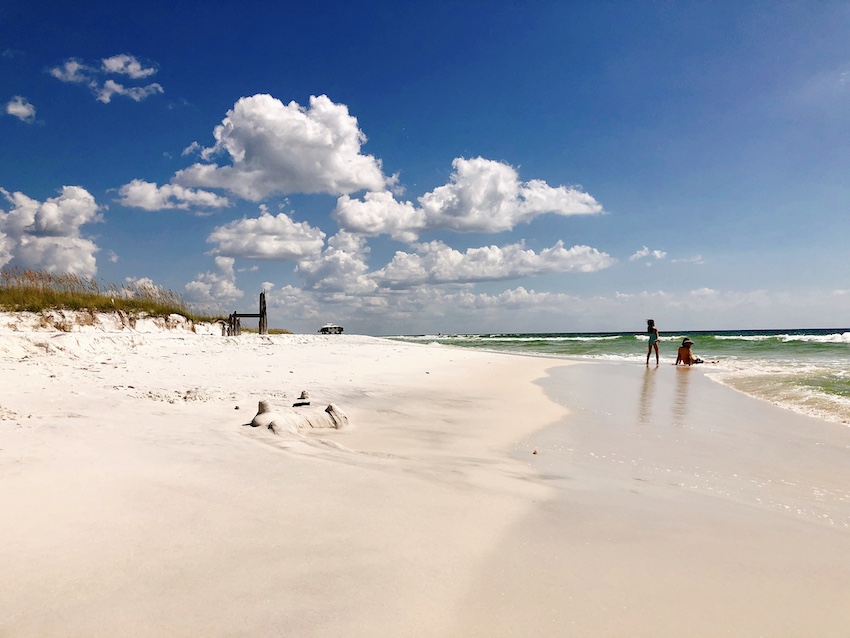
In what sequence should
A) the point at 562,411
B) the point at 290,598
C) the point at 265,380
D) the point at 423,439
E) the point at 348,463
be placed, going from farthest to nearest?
the point at 265,380 < the point at 562,411 < the point at 423,439 < the point at 348,463 < the point at 290,598

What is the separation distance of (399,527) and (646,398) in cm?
809

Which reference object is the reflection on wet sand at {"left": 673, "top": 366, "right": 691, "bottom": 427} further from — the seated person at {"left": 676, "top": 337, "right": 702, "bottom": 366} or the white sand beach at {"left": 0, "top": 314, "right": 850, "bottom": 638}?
the seated person at {"left": 676, "top": 337, "right": 702, "bottom": 366}

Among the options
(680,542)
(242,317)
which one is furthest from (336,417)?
(242,317)

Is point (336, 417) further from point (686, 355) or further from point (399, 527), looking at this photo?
point (686, 355)

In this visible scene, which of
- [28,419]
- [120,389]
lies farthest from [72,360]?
[28,419]

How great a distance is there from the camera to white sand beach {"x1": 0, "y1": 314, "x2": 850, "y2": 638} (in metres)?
1.90

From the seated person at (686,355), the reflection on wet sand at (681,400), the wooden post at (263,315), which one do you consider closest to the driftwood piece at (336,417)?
the reflection on wet sand at (681,400)

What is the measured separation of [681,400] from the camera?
918cm

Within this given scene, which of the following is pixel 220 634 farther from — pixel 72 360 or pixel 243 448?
pixel 72 360

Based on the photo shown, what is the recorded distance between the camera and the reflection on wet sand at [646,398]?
23.6 ft

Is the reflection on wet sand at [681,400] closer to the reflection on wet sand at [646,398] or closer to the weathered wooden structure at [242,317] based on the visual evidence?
the reflection on wet sand at [646,398]

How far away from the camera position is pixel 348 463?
12.5ft

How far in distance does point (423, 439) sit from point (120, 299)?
2097 cm

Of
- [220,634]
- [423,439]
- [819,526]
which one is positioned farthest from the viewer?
[423,439]
